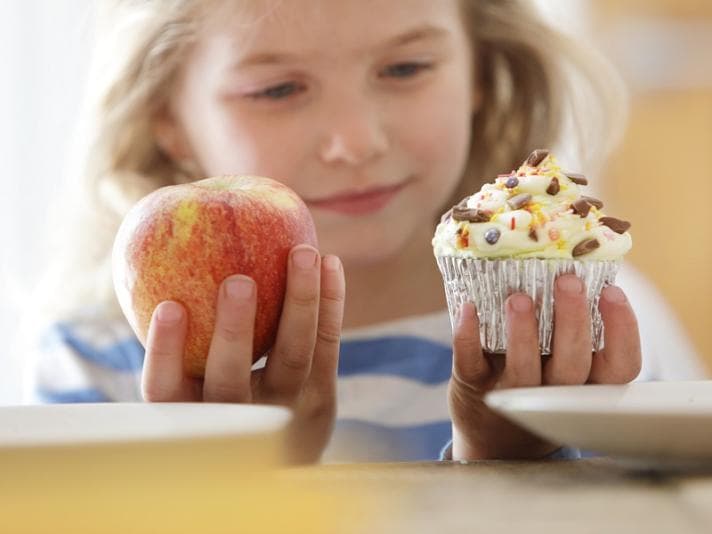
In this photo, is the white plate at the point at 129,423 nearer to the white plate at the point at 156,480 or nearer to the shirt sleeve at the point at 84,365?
the white plate at the point at 156,480

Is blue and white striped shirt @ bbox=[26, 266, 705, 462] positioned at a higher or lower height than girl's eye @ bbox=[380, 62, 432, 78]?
lower

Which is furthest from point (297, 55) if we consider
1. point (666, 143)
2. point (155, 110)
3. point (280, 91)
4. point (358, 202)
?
point (666, 143)

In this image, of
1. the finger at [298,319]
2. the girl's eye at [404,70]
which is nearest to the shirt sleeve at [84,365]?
the girl's eye at [404,70]

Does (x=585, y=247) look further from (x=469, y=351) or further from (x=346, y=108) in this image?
(x=346, y=108)

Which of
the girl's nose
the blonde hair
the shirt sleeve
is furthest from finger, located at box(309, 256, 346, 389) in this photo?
the blonde hair

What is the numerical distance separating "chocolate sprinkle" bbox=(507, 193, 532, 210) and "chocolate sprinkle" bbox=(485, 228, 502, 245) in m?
0.03

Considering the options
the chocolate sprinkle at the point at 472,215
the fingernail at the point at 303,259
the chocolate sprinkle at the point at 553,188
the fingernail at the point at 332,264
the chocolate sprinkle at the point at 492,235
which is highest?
the chocolate sprinkle at the point at 553,188

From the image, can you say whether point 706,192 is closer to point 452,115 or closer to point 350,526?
point 452,115

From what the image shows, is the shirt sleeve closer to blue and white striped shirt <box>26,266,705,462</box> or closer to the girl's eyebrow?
blue and white striped shirt <box>26,266,705,462</box>

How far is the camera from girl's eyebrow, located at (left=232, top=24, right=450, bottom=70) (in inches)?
52.5

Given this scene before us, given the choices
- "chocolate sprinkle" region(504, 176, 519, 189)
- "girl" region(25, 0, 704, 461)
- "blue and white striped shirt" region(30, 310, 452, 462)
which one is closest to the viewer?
"chocolate sprinkle" region(504, 176, 519, 189)

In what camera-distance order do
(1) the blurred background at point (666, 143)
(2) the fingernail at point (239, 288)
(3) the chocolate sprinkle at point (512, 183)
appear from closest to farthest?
(2) the fingernail at point (239, 288) → (3) the chocolate sprinkle at point (512, 183) → (1) the blurred background at point (666, 143)

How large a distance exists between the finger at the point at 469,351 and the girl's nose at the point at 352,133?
0.48 meters

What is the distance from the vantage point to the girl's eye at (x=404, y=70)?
1371 millimetres
